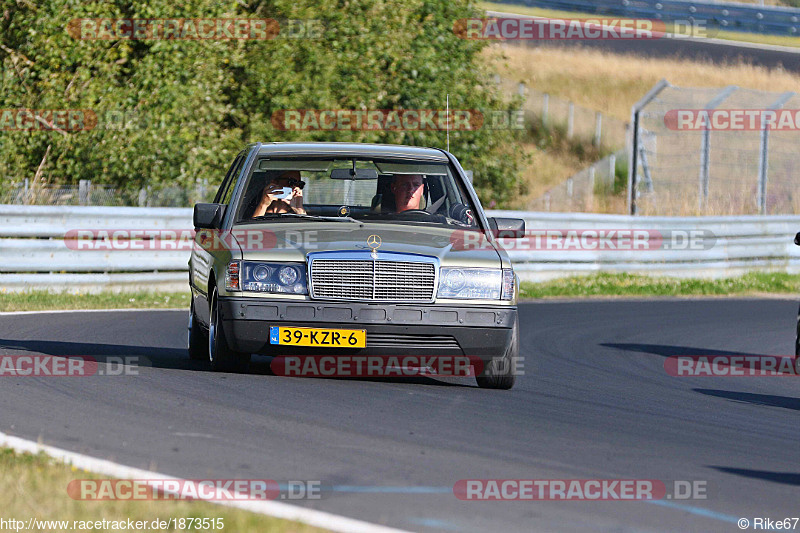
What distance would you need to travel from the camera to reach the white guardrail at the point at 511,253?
1673cm

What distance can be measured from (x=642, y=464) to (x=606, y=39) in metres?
46.1

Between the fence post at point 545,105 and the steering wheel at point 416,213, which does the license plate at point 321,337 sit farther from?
the fence post at point 545,105

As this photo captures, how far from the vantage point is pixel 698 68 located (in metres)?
46.8

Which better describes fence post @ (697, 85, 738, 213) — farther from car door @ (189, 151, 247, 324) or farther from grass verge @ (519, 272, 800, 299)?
car door @ (189, 151, 247, 324)

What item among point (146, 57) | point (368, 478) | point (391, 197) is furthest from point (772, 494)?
point (146, 57)

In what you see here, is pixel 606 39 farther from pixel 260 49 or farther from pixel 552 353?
pixel 552 353

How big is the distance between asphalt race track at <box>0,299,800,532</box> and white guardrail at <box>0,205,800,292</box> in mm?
4949

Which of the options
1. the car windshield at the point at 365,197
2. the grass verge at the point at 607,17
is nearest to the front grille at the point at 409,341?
the car windshield at the point at 365,197

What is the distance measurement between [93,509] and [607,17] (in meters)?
45.8

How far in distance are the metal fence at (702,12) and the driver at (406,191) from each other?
39.5 m

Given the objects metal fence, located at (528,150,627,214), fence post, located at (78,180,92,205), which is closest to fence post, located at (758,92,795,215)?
metal fence, located at (528,150,627,214)

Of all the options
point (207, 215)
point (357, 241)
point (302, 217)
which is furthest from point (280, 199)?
point (357, 241)

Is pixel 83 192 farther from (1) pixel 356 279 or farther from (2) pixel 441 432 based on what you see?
(2) pixel 441 432

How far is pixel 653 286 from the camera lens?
21.5 metres
